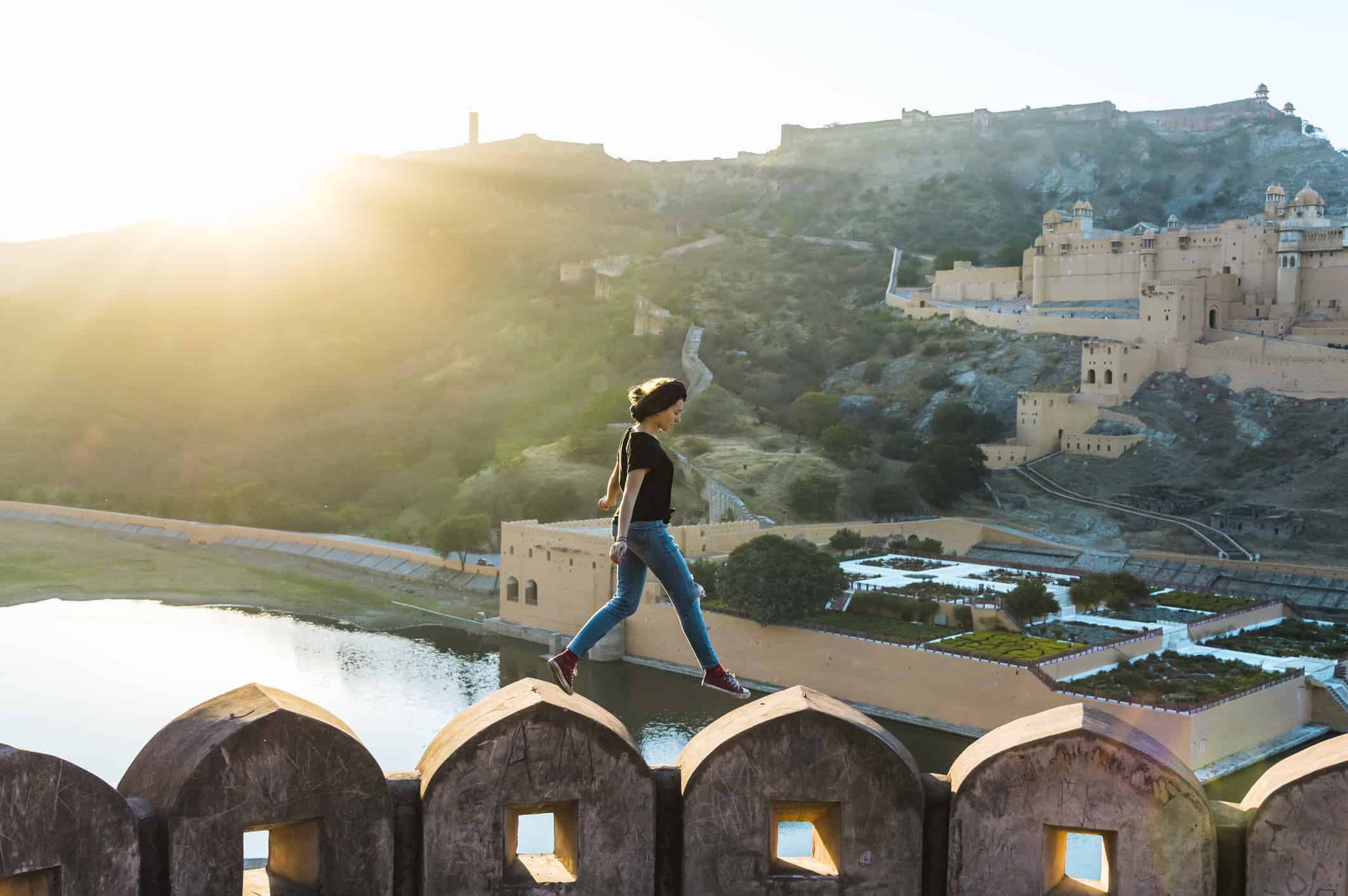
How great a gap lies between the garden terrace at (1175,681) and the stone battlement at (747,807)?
1522cm

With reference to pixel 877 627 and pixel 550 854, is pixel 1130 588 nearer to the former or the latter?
pixel 877 627

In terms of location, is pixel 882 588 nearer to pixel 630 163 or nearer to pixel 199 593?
pixel 199 593

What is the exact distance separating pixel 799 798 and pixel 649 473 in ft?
3.22

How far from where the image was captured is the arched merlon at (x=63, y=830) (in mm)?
2949

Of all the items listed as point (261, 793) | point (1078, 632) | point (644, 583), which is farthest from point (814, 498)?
point (261, 793)

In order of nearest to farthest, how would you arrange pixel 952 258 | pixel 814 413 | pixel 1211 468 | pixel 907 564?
1. pixel 907 564
2. pixel 1211 468
3. pixel 814 413
4. pixel 952 258

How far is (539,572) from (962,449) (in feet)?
41.8

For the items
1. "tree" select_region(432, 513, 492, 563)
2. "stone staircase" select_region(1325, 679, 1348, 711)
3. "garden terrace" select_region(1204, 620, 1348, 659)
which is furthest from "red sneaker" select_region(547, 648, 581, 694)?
"tree" select_region(432, 513, 492, 563)

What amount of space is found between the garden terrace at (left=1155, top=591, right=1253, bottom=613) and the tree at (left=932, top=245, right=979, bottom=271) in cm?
2972

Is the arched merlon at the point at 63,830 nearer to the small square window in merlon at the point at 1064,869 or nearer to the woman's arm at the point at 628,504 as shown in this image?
the woman's arm at the point at 628,504

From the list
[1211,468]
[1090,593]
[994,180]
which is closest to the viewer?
[1090,593]

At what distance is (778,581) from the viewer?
74.6ft

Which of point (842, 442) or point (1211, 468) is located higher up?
point (842, 442)

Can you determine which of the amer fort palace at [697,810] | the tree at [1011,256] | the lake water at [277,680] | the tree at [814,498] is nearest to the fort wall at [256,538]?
the lake water at [277,680]
